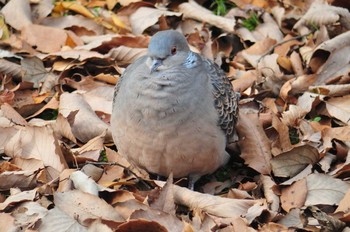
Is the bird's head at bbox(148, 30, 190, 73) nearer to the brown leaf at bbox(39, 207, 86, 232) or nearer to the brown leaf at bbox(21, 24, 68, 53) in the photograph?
the brown leaf at bbox(39, 207, 86, 232)

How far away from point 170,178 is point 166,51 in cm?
82

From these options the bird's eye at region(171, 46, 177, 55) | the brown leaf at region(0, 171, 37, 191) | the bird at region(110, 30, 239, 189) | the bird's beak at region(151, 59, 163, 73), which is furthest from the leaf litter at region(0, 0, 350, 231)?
the bird's eye at region(171, 46, 177, 55)

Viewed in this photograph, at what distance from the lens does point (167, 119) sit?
5.02 metres

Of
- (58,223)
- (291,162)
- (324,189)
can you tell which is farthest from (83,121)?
(324,189)

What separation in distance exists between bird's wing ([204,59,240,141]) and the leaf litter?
23 cm

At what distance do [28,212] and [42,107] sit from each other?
5.16 feet

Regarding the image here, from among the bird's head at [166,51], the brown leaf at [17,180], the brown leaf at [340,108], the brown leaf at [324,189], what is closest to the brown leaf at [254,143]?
the brown leaf at [324,189]

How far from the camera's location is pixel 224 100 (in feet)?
18.0

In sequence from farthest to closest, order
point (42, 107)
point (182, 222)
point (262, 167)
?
1. point (42, 107)
2. point (262, 167)
3. point (182, 222)

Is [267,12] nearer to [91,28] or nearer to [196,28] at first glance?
[196,28]

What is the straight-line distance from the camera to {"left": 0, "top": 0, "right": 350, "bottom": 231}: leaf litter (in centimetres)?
476

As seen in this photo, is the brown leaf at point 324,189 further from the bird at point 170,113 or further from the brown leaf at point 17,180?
the brown leaf at point 17,180

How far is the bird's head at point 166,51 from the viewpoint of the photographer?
5109mm

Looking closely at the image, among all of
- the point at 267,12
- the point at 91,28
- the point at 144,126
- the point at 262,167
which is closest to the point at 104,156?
the point at 144,126
